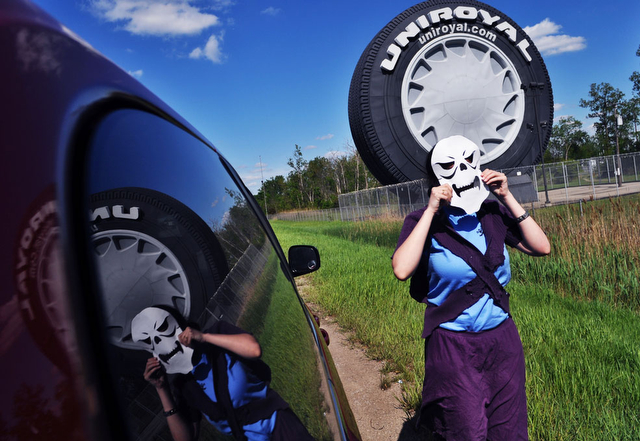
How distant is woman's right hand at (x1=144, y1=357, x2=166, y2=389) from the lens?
63 cm

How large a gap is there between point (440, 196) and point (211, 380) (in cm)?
154

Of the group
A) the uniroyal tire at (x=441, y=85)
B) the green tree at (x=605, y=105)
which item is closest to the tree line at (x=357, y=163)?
the green tree at (x=605, y=105)

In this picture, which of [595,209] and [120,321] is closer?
[120,321]

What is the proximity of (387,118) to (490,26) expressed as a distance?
114 inches

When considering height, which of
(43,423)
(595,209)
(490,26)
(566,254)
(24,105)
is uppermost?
(490,26)

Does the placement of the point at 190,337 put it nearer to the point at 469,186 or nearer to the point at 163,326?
the point at 163,326

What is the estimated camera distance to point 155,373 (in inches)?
25.1

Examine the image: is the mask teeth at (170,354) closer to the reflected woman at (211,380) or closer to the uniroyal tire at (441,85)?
the reflected woman at (211,380)

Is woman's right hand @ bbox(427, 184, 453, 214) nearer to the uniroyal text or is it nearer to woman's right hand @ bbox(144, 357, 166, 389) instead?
woman's right hand @ bbox(144, 357, 166, 389)

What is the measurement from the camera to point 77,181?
595 mm

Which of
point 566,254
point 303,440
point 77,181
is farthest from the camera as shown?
point 566,254

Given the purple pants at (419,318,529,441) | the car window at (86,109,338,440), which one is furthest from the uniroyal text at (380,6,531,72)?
the car window at (86,109,338,440)

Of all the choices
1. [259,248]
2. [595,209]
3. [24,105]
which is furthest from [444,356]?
[595,209]

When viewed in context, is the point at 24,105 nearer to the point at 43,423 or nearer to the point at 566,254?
the point at 43,423
